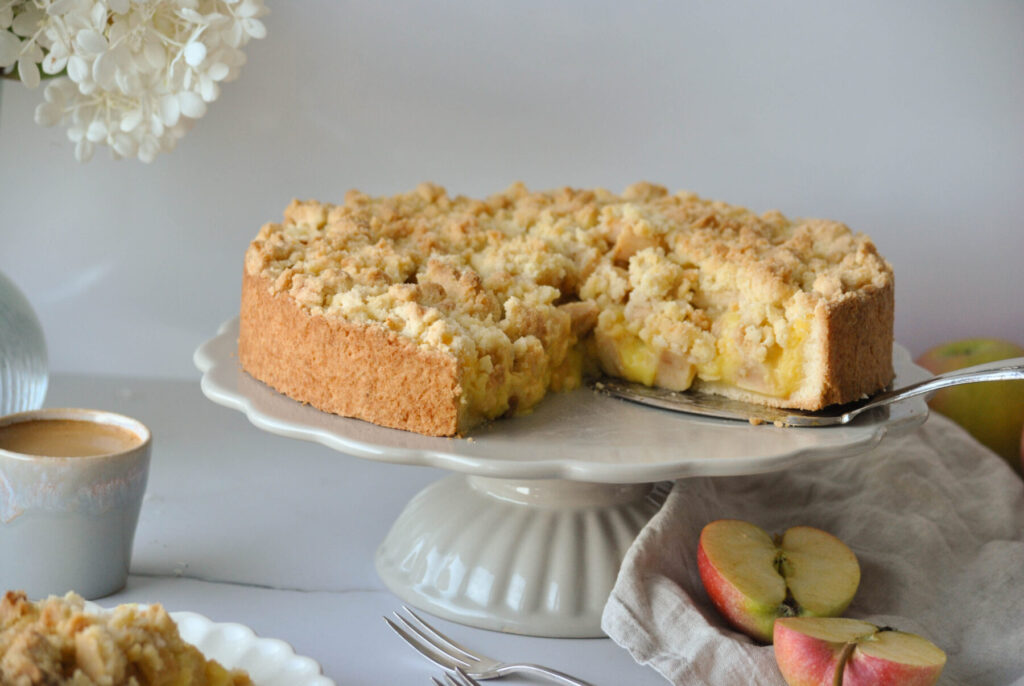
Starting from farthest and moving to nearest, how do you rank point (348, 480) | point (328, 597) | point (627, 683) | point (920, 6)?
point (920, 6) < point (348, 480) < point (328, 597) < point (627, 683)

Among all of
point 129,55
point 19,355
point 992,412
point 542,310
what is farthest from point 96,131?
point 992,412

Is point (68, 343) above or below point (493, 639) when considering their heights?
above

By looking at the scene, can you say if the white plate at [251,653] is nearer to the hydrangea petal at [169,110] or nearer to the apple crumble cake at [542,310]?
the apple crumble cake at [542,310]

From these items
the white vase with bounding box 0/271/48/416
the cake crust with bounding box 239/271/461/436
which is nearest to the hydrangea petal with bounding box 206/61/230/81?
the cake crust with bounding box 239/271/461/436

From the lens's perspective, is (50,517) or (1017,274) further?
(1017,274)

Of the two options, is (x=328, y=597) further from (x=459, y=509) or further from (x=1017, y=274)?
(x=1017, y=274)

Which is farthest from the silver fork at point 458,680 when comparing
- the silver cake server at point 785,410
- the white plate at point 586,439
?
the silver cake server at point 785,410

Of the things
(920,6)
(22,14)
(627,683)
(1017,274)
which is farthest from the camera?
(1017,274)

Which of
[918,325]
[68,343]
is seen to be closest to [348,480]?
[68,343]

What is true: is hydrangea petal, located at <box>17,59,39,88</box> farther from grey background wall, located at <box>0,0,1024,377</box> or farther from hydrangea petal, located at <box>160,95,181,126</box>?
grey background wall, located at <box>0,0,1024,377</box>
